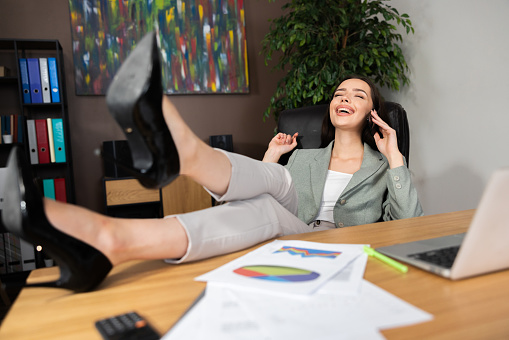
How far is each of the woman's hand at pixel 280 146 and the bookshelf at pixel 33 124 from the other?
1678mm

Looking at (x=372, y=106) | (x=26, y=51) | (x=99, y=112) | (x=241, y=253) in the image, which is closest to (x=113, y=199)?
(x=99, y=112)

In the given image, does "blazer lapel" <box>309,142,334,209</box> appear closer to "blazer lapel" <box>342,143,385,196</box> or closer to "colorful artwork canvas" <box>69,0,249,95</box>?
"blazer lapel" <box>342,143,385,196</box>

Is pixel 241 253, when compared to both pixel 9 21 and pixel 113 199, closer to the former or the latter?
pixel 113 199

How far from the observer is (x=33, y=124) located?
262 centimetres

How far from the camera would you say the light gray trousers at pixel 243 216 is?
75 cm

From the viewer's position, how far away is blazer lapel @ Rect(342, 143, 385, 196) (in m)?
1.55

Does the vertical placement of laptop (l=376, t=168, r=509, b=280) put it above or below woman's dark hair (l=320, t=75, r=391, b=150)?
below

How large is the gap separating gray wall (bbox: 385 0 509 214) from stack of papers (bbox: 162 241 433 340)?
1.76m

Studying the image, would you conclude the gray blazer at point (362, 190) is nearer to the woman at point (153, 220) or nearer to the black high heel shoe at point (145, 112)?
the woman at point (153, 220)

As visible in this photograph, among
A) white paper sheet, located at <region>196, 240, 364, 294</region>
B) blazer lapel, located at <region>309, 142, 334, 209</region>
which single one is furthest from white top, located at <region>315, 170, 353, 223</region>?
white paper sheet, located at <region>196, 240, 364, 294</region>

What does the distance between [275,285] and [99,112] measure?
2884 mm

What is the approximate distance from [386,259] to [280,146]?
120 cm

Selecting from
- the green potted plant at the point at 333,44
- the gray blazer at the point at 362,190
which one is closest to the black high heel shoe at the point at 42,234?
the gray blazer at the point at 362,190

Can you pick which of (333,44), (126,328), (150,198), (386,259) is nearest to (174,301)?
(126,328)
